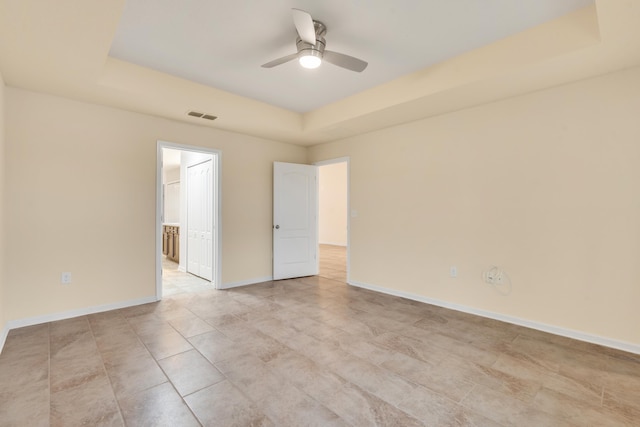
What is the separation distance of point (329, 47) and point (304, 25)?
2.38ft

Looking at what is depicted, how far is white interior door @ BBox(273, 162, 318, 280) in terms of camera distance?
5145 mm

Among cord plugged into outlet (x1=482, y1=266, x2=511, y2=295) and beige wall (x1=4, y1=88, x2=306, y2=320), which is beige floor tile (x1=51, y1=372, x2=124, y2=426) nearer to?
beige wall (x1=4, y1=88, x2=306, y2=320)

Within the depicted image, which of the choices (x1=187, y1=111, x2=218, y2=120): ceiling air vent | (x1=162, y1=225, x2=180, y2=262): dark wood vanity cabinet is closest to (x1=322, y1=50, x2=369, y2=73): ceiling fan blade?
(x1=187, y1=111, x2=218, y2=120): ceiling air vent

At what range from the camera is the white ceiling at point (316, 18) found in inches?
87.3

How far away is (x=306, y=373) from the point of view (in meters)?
2.22

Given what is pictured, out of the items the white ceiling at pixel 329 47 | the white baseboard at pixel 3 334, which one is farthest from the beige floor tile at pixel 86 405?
the white ceiling at pixel 329 47

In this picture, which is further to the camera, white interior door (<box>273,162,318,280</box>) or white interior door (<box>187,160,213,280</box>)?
white interior door (<box>273,162,318,280</box>)

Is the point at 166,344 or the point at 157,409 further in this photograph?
the point at 166,344

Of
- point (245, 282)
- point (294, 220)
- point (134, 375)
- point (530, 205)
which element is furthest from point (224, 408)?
point (294, 220)

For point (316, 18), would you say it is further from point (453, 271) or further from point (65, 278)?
point (65, 278)

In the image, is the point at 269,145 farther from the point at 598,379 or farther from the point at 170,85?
the point at 598,379

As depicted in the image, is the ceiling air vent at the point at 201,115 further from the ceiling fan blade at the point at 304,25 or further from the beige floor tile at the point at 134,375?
the beige floor tile at the point at 134,375

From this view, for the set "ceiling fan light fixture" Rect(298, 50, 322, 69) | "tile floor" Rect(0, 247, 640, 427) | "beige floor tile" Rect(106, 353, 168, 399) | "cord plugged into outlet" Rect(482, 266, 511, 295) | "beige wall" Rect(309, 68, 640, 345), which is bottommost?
"tile floor" Rect(0, 247, 640, 427)

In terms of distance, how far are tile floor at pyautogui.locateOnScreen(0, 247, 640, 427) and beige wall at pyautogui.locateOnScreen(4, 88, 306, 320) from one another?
402 mm
